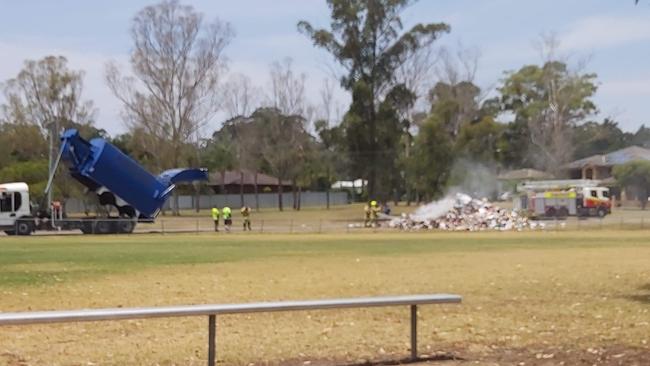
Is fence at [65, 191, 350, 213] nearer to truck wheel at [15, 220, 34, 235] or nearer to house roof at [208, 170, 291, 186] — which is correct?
house roof at [208, 170, 291, 186]

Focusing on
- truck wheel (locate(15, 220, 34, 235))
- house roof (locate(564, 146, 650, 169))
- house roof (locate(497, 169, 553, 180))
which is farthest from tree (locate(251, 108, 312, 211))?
truck wheel (locate(15, 220, 34, 235))

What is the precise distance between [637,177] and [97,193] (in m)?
56.2

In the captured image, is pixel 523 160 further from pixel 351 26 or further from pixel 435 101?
pixel 351 26

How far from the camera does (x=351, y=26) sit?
79688 millimetres

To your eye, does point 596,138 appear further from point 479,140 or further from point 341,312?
point 341,312

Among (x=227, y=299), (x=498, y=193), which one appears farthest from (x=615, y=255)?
(x=498, y=193)

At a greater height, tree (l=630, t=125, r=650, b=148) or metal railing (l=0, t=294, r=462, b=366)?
tree (l=630, t=125, r=650, b=148)

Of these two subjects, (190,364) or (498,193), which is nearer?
(190,364)

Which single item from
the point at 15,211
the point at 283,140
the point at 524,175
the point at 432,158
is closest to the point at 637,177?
the point at 524,175

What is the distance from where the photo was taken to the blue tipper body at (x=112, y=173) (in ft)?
173

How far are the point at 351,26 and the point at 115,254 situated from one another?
53934 mm

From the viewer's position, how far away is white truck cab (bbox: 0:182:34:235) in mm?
50781

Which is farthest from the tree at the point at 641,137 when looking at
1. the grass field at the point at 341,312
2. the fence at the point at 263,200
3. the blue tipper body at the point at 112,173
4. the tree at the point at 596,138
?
the grass field at the point at 341,312

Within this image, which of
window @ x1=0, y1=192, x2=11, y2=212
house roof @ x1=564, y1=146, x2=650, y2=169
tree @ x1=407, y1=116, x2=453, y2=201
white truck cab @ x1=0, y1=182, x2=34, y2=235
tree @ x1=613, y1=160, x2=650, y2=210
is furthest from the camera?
house roof @ x1=564, y1=146, x2=650, y2=169
